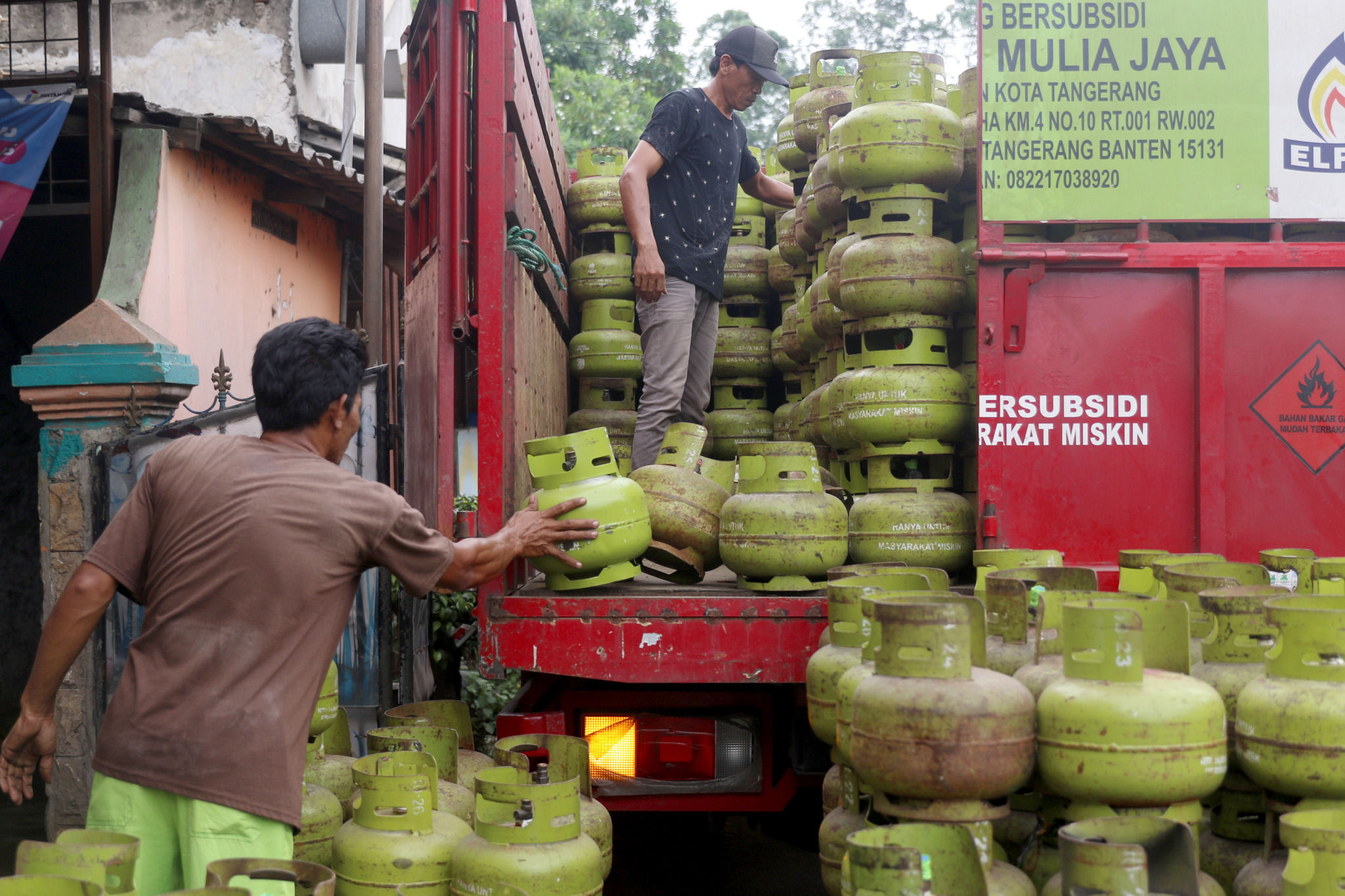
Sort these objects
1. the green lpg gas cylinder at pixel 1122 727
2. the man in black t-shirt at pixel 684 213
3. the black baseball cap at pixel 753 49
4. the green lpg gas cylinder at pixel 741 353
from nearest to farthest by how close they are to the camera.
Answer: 1. the green lpg gas cylinder at pixel 1122 727
2. the man in black t-shirt at pixel 684 213
3. the black baseball cap at pixel 753 49
4. the green lpg gas cylinder at pixel 741 353

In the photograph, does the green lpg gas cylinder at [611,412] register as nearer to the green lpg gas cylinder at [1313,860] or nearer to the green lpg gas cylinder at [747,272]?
the green lpg gas cylinder at [747,272]

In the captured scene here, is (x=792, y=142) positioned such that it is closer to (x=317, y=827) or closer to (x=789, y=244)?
(x=789, y=244)

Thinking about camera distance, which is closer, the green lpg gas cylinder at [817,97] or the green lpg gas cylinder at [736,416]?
the green lpg gas cylinder at [817,97]

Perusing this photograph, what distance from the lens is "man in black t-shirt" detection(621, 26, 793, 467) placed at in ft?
17.4

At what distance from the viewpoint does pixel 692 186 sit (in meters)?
5.60

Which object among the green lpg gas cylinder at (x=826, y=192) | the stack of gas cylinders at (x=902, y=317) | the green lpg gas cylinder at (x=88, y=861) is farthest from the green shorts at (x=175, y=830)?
the green lpg gas cylinder at (x=826, y=192)

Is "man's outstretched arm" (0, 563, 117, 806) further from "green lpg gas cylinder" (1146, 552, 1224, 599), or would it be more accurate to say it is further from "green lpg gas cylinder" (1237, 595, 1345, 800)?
"green lpg gas cylinder" (1146, 552, 1224, 599)

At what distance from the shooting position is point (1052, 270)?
411cm

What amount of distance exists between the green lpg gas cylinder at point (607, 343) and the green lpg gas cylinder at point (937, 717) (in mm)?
3810

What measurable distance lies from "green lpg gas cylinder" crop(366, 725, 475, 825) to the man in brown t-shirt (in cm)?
92

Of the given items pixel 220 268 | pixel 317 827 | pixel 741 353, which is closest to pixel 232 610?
pixel 317 827

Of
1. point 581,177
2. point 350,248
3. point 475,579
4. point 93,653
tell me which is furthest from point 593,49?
point 475,579

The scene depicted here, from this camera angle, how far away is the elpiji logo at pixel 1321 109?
13.3 feet

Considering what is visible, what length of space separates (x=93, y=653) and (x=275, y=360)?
3.13 m
